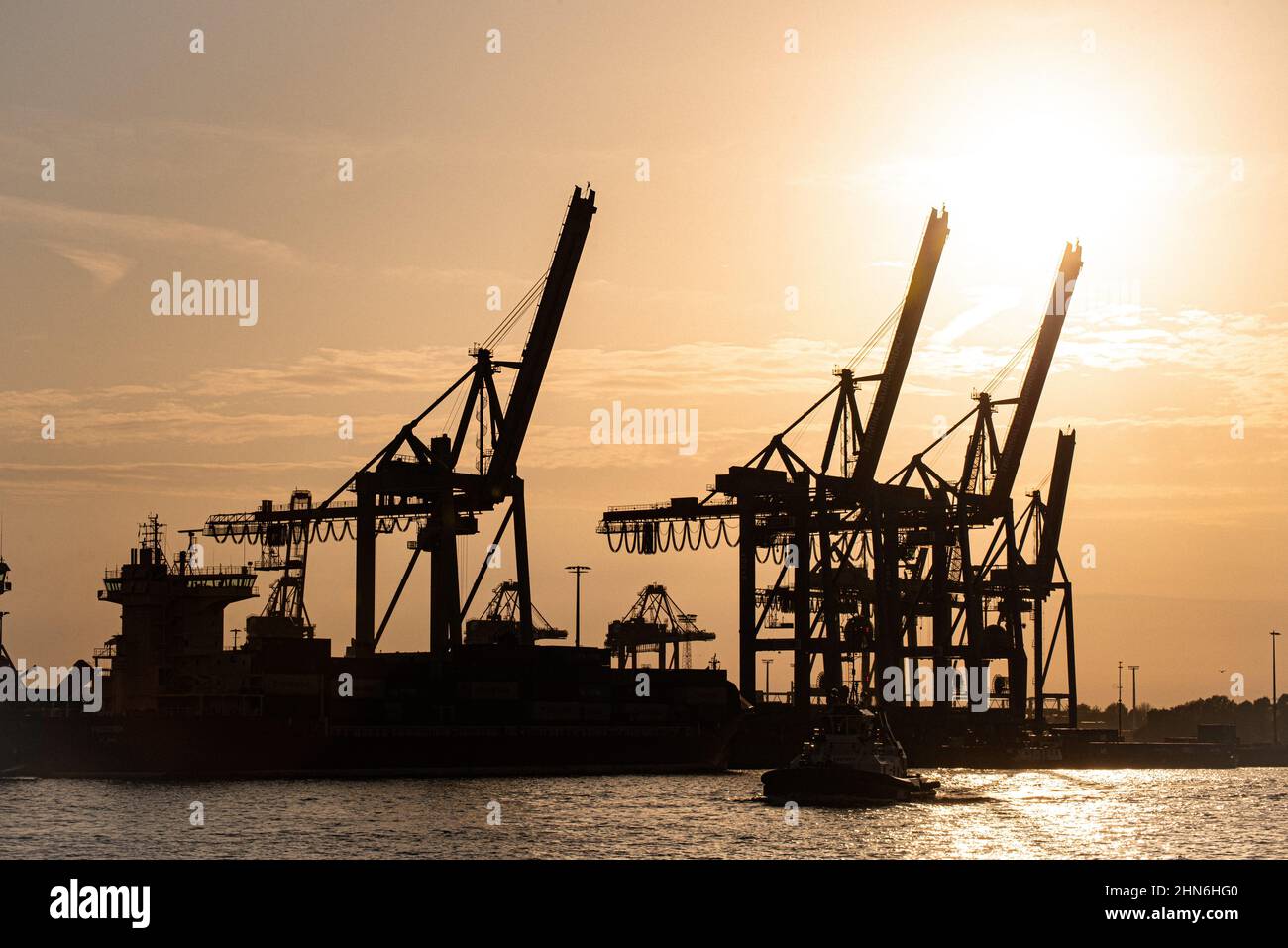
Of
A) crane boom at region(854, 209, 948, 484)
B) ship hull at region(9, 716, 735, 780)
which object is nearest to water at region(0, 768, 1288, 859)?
ship hull at region(9, 716, 735, 780)

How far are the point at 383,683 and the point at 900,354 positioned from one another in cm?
4210

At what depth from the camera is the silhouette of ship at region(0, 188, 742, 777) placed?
76188mm

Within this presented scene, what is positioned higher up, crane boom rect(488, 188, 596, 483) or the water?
crane boom rect(488, 188, 596, 483)

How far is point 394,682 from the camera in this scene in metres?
84.1

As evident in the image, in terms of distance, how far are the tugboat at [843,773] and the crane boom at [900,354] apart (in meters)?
43.8

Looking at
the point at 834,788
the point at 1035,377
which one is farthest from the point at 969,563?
the point at 834,788

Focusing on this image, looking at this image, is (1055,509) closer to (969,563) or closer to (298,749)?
(969,563)

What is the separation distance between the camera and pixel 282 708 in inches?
3051

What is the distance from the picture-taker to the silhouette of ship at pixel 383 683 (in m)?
76.2

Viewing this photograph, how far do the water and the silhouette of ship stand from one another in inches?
200

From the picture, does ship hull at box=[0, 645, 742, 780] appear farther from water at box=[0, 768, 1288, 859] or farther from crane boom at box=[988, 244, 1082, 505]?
crane boom at box=[988, 244, 1082, 505]
